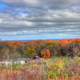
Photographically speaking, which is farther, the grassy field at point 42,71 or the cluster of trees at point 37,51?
the cluster of trees at point 37,51

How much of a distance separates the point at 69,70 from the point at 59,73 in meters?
0.40

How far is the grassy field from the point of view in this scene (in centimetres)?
874

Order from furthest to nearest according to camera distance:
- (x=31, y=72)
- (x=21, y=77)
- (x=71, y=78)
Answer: (x=71, y=78), (x=31, y=72), (x=21, y=77)

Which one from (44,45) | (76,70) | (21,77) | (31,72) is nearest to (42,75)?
(31,72)

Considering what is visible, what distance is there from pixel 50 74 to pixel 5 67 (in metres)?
1.76

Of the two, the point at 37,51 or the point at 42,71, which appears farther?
the point at 37,51

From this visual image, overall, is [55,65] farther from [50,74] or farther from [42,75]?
[42,75]

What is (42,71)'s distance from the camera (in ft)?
31.3

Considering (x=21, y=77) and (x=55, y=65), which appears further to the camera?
(x=55, y=65)

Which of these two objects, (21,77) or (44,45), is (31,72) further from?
(44,45)

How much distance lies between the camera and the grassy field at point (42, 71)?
8.74 m

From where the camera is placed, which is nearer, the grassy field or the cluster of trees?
the grassy field

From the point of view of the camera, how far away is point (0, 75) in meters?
8.83

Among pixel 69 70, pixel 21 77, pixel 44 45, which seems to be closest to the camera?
pixel 21 77
